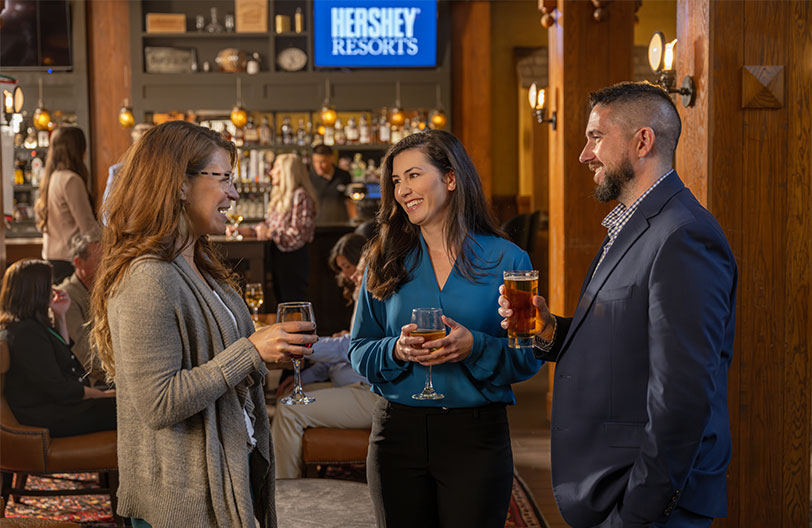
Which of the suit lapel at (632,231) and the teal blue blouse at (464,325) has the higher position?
the suit lapel at (632,231)

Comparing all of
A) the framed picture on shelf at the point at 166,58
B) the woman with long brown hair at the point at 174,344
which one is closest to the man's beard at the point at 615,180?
the woman with long brown hair at the point at 174,344

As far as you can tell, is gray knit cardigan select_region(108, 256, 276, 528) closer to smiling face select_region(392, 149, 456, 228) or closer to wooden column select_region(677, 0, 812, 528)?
smiling face select_region(392, 149, 456, 228)

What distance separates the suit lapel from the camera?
1804 mm

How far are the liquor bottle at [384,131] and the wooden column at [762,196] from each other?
6.63m

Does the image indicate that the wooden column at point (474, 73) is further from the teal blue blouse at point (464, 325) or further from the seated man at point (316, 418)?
the teal blue blouse at point (464, 325)

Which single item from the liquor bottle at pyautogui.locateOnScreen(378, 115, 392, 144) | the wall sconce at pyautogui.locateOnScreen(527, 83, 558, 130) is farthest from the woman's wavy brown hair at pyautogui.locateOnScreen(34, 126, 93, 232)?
the liquor bottle at pyautogui.locateOnScreen(378, 115, 392, 144)

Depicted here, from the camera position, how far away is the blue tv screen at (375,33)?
369 inches

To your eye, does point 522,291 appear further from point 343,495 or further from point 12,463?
point 12,463

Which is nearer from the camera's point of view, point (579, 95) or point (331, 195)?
point (579, 95)

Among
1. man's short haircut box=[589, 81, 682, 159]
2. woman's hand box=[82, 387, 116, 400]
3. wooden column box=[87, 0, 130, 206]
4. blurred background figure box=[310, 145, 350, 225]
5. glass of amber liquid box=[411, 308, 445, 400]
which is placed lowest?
woman's hand box=[82, 387, 116, 400]

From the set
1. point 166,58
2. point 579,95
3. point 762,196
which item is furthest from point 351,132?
point 762,196

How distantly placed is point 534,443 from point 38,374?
113 inches

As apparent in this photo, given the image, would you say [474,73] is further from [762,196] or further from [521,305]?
[521,305]

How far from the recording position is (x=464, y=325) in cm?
217
